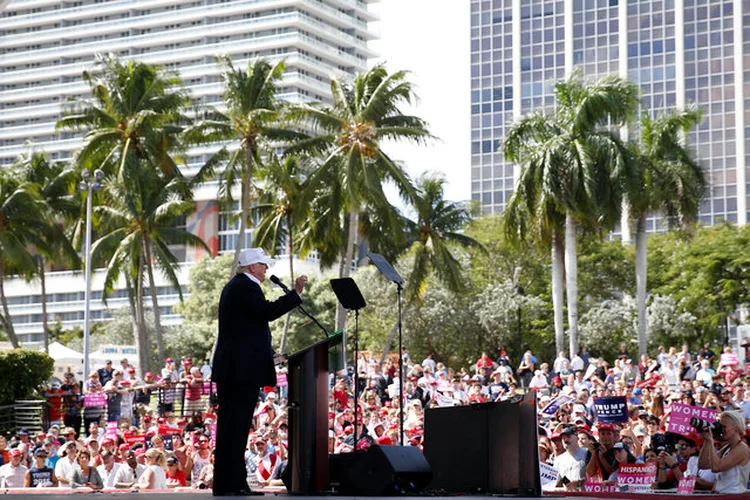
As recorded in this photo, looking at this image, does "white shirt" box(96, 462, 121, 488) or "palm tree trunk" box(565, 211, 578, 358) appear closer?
"white shirt" box(96, 462, 121, 488)

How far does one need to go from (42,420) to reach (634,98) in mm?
23381

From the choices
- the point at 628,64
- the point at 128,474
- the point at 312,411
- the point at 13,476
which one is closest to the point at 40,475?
the point at 13,476

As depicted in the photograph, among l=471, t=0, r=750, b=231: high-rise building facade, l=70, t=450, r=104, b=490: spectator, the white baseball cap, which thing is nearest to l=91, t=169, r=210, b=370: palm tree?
l=70, t=450, r=104, b=490: spectator

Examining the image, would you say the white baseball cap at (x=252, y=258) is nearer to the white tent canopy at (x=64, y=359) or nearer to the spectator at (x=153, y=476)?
the spectator at (x=153, y=476)

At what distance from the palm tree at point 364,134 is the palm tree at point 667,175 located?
8607 mm

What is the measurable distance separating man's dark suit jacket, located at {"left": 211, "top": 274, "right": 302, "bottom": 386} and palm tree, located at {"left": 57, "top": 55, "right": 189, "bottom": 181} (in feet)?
112

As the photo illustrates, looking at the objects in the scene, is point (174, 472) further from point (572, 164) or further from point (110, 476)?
point (572, 164)

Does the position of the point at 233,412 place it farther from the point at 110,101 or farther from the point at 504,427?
the point at 110,101

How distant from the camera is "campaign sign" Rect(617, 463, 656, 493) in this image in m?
11.0

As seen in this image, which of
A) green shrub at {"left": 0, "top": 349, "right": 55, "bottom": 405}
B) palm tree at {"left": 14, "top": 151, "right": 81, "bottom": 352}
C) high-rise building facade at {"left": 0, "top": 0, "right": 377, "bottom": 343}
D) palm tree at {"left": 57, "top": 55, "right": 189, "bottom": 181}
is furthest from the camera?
high-rise building facade at {"left": 0, "top": 0, "right": 377, "bottom": 343}

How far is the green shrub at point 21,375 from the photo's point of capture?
2786 centimetres

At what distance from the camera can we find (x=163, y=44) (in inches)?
5320

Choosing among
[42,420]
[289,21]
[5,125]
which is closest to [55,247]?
[42,420]

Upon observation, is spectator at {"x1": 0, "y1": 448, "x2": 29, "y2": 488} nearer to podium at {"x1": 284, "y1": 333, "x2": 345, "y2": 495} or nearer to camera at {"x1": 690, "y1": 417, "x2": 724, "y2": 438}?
podium at {"x1": 284, "y1": 333, "x2": 345, "y2": 495}
